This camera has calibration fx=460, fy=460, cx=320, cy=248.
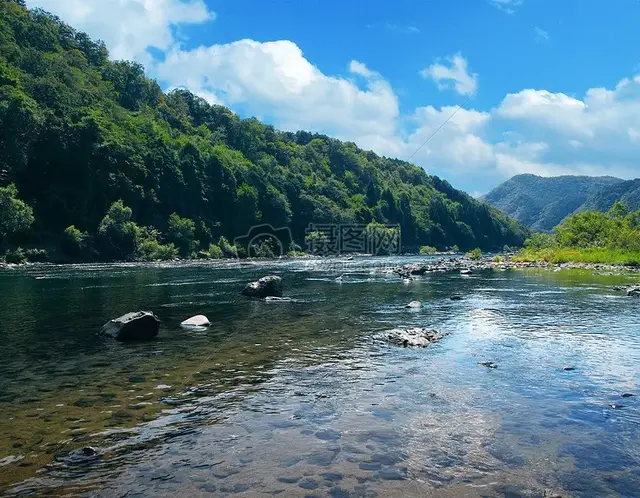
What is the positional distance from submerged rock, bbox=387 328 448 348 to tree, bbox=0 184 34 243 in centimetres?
8153

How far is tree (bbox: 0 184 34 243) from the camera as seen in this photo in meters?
77.8

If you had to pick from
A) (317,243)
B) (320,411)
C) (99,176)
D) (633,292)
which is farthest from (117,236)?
(320,411)

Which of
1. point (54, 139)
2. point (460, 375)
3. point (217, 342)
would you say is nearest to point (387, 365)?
point (460, 375)

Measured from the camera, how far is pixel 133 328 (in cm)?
1825

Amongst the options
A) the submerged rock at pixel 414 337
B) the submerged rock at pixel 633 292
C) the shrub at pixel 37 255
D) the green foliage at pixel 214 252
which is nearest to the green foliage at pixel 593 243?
the submerged rock at pixel 633 292

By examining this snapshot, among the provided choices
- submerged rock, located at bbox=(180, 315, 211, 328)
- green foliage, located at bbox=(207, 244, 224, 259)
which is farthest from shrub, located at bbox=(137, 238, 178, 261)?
submerged rock, located at bbox=(180, 315, 211, 328)

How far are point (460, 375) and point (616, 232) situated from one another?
3450 inches

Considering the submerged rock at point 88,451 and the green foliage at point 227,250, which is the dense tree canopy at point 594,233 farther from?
the submerged rock at point 88,451

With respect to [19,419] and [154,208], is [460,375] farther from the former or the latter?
[154,208]

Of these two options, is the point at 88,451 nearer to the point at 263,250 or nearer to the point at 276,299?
the point at 276,299

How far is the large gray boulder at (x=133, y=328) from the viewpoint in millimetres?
18172

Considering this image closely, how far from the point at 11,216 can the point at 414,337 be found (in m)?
82.8

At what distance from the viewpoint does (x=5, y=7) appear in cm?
Answer: 15912

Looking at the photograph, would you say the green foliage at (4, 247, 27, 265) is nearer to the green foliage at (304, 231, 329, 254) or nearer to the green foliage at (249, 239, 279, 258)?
the green foliage at (249, 239, 279, 258)
